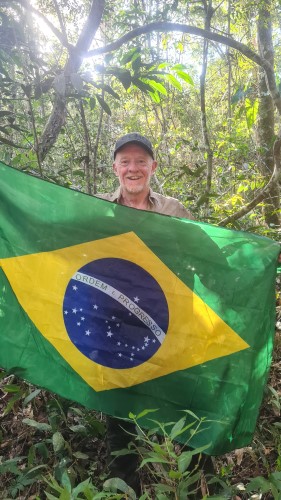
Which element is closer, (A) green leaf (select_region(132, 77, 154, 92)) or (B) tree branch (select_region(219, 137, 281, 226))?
(A) green leaf (select_region(132, 77, 154, 92))

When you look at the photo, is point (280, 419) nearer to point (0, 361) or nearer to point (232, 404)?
point (232, 404)

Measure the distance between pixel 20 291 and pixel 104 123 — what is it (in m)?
7.95

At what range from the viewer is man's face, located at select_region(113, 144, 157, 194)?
2.84 metres

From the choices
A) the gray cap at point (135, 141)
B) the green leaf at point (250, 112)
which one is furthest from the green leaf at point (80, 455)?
the green leaf at point (250, 112)

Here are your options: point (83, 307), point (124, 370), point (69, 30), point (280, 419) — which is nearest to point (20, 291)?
point (83, 307)

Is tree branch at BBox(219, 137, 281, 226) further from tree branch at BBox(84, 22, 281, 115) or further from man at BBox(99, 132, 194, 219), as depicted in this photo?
man at BBox(99, 132, 194, 219)

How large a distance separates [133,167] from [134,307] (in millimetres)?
1068

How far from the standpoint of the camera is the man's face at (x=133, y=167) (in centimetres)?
284

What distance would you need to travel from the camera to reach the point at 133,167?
2.88m

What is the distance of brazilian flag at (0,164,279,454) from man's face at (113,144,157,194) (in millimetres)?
514

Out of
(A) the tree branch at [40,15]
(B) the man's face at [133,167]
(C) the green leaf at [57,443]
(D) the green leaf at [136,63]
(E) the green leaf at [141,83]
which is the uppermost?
(A) the tree branch at [40,15]

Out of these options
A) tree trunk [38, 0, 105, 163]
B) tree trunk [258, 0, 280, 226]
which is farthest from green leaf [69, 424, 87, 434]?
tree trunk [258, 0, 280, 226]

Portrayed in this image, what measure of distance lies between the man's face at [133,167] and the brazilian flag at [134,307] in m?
0.51

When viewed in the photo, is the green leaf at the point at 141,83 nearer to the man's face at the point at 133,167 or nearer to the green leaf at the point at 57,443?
the man's face at the point at 133,167
